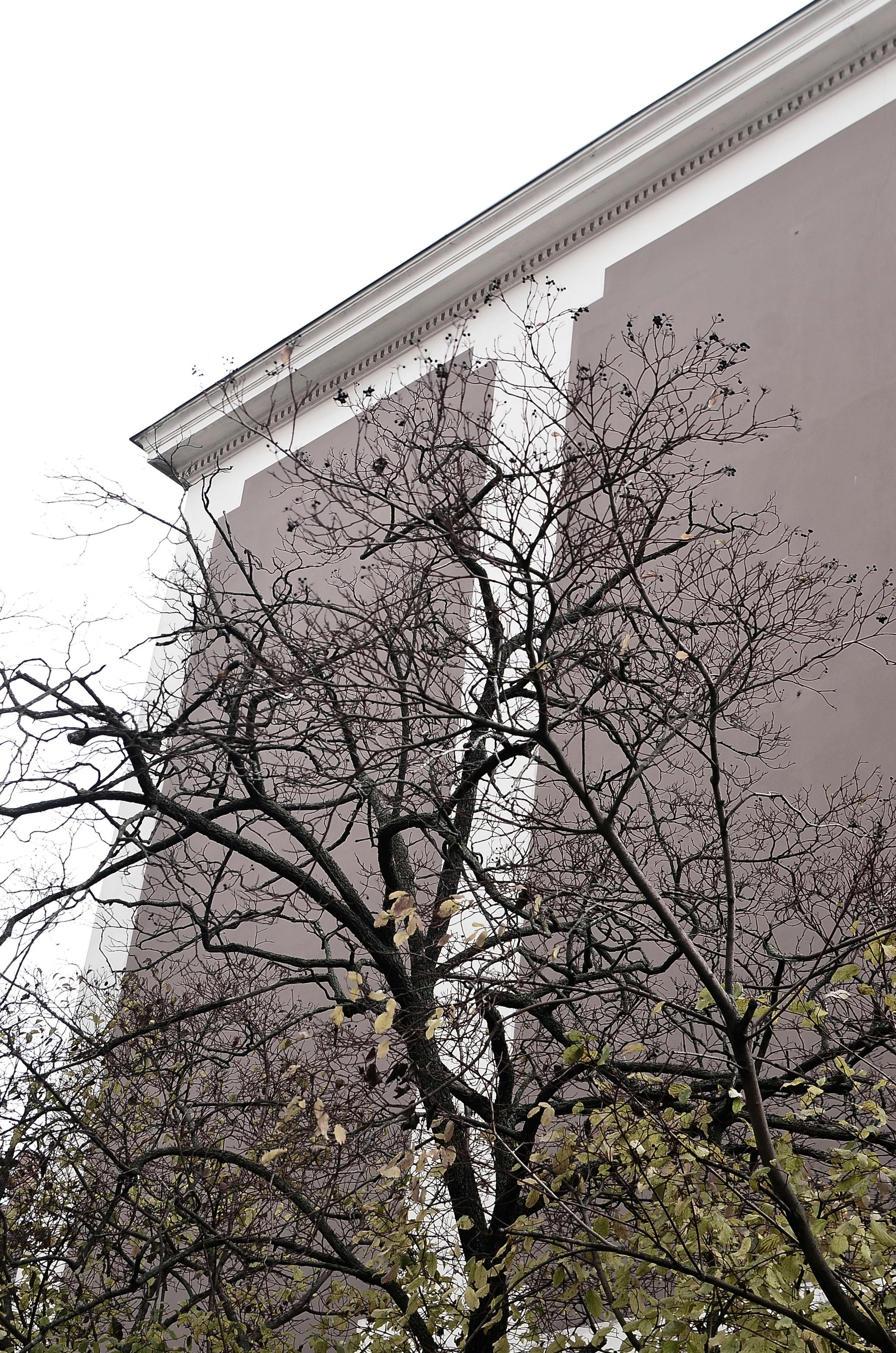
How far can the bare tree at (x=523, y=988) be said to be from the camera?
4.01 m

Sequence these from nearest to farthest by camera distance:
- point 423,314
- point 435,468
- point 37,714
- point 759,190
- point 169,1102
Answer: point 435,468 → point 37,714 → point 169,1102 → point 759,190 → point 423,314

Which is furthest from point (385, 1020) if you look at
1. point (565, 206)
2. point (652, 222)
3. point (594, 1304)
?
point (565, 206)

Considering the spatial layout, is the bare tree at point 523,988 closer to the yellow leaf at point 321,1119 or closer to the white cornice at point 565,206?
the yellow leaf at point 321,1119

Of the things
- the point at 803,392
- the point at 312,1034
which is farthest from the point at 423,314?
the point at 312,1034

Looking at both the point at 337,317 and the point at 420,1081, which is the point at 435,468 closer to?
the point at 420,1081

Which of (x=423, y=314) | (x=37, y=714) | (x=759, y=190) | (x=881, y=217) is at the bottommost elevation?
(x=37, y=714)

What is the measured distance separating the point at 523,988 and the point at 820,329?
225 inches

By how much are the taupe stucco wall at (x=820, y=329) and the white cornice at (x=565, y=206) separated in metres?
0.69

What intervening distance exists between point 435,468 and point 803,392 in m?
4.84

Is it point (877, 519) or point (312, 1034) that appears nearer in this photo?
point (312, 1034)

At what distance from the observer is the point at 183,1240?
6523 mm

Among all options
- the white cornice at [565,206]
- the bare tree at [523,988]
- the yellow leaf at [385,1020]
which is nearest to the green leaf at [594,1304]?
the bare tree at [523,988]

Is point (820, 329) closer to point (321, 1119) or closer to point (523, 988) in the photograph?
point (523, 988)

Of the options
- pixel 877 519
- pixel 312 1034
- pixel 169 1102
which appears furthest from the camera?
pixel 877 519
